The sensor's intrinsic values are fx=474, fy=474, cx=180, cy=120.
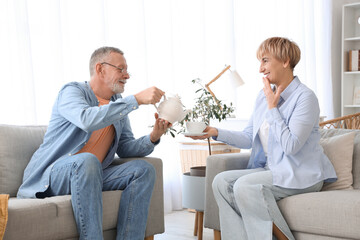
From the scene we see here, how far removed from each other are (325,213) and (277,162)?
344 millimetres

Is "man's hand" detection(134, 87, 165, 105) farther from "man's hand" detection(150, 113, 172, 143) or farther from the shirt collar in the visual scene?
the shirt collar

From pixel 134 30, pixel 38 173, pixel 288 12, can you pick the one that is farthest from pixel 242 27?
pixel 38 173

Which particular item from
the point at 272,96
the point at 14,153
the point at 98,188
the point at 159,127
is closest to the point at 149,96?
the point at 159,127

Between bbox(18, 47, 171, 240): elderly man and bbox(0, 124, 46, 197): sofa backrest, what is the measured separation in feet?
0.31

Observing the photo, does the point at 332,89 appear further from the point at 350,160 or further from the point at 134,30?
the point at 350,160

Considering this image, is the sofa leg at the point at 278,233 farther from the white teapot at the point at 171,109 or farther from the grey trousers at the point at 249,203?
the white teapot at the point at 171,109

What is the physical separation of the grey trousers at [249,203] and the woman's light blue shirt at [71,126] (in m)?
0.60

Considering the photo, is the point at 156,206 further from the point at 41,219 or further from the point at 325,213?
the point at 325,213

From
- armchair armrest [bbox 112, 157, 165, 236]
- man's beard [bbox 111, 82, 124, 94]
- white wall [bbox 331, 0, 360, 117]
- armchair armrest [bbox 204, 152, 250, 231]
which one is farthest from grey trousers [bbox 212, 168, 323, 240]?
white wall [bbox 331, 0, 360, 117]

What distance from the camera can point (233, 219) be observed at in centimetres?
226

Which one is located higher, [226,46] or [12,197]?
[226,46]

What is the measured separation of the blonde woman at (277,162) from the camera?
2.12 meters

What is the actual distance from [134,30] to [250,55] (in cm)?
162

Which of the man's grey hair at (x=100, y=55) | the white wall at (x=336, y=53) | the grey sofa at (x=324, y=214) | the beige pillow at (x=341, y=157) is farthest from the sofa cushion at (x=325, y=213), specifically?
the white wall at (x=336, y=53)
